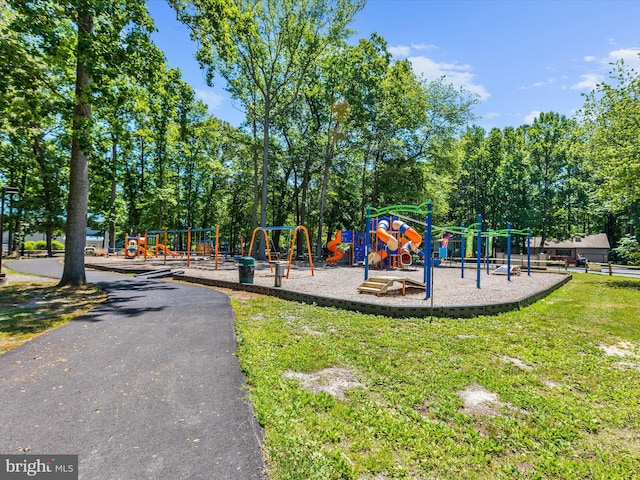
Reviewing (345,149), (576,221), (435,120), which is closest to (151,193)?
(345,149)

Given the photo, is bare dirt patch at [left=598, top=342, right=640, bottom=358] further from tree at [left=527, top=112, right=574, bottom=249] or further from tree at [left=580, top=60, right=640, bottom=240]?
tree at [left=527, top=112, right=574, bottom=249]

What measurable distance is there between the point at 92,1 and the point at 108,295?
8.12 m

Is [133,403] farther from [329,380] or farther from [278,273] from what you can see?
[278,273]

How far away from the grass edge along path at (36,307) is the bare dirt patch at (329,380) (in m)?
4.56

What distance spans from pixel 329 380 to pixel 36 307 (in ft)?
26.0

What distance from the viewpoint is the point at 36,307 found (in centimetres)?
815

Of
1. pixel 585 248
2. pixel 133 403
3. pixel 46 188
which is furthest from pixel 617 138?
pixel 46 188

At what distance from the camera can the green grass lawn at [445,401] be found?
2756 mm

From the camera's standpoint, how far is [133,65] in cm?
1034

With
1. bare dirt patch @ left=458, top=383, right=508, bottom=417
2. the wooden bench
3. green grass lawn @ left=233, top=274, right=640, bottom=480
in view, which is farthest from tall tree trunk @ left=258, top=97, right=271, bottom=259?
bare dirt patch @ left=458, top=383, right=508, bottom=417

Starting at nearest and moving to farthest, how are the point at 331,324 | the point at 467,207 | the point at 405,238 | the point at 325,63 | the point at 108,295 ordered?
the point at 331,324
the point at 108,295
the point at 405,238
the point at 325,63
the point at 467,207

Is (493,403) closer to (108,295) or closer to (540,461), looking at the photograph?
(540,461)

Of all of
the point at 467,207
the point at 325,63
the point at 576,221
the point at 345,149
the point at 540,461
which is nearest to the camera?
the point at 540,461

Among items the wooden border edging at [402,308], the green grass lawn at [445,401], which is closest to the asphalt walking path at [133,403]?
the green grass lawn at [445,401]
